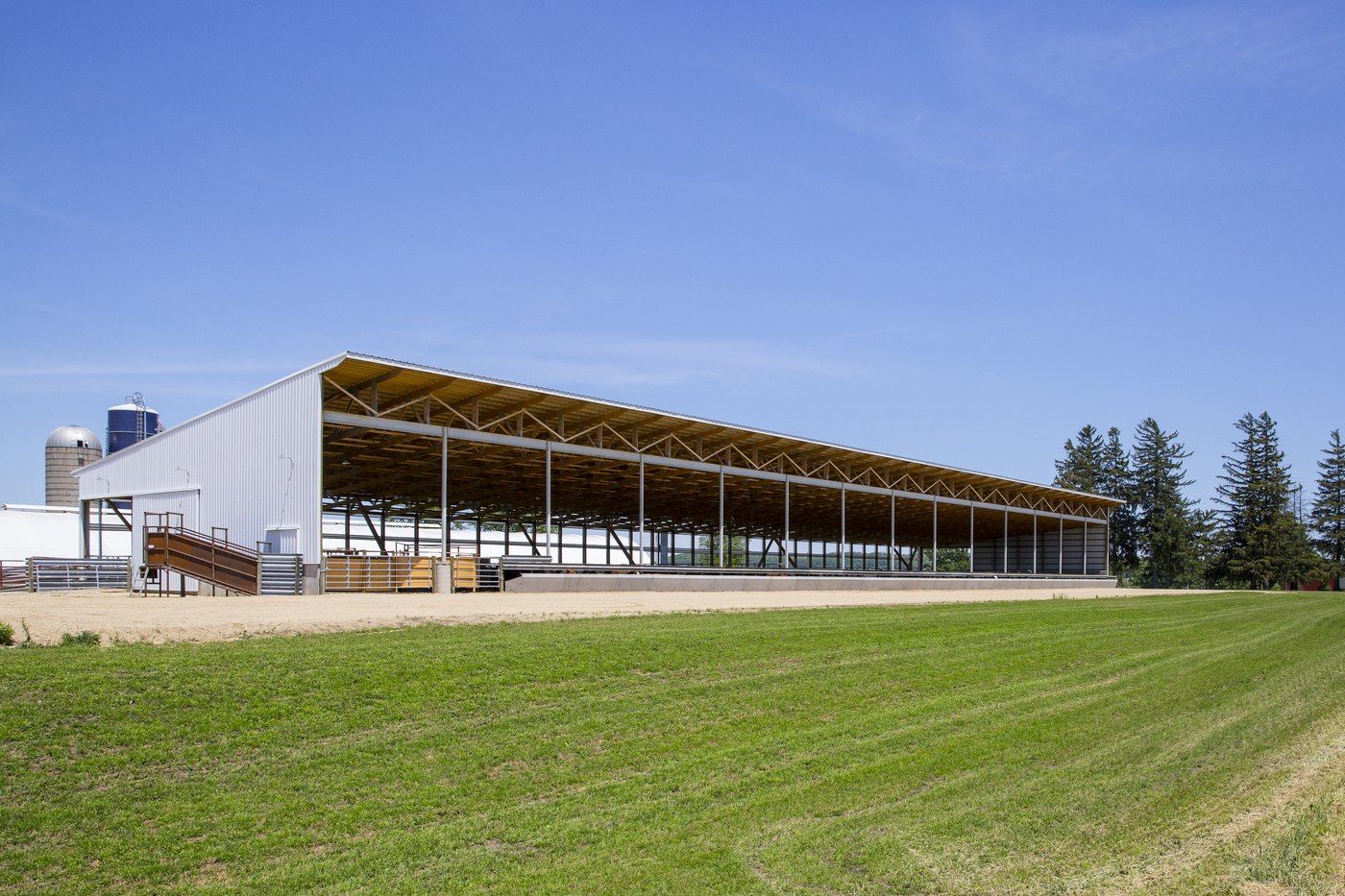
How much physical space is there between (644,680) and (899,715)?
10.5 feet

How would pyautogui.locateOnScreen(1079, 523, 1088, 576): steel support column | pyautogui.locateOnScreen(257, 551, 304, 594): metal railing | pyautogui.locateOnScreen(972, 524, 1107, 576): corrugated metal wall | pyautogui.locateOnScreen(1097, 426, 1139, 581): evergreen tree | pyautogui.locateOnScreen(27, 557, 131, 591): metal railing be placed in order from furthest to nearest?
pyautogui.locateOnScreen(1097, 426, 1139, 581): evergreen tree → pyautogui.locateOnScreen(972, 524, 1107, 576): corrugated metal wall → pyautogui.locateOnScreen(1079, 523, 1088, 576): steel support column → pyautogui.locateOnScreen(27, 557, 131, 591): metal railing → pyautogui.locateOnScreen(257, 551, 304, 594): metal railing

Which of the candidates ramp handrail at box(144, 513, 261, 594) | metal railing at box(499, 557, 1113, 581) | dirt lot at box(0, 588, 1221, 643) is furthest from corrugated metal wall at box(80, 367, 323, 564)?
metal railing at box(499, 557, 1113, 581)

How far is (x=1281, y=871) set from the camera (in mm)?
6734

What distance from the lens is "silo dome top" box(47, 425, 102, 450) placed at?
59625 millimetres

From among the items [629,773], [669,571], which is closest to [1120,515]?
[669,571]

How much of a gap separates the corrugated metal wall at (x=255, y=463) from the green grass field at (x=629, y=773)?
1480 cm

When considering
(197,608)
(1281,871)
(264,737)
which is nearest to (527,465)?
(197,608)

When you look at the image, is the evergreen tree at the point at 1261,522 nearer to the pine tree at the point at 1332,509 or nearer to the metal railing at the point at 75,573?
the pine tree at the point at 1332,509

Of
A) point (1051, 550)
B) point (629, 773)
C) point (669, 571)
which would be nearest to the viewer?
point (629, 773)

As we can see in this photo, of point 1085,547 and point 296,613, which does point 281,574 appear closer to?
point 296,613

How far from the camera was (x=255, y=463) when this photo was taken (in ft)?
99.5

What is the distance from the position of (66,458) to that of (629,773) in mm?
61842

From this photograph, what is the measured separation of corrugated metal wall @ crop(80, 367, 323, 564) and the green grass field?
48.5ft

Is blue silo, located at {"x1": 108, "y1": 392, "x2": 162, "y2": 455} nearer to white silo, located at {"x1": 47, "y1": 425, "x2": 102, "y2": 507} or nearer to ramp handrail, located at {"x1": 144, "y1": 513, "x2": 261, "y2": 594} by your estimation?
white silo, located at {"x1": 47, "y1": 425, "x2": 102, "y2": 507}
